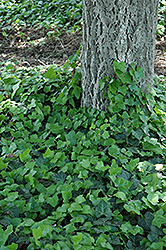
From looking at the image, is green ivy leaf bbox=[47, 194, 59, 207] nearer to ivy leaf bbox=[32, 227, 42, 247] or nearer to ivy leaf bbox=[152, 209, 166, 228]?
ivy leaf bbox=[32, 227, 42, 247]

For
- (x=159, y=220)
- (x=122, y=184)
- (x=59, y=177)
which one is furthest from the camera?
(x=59, y=177)

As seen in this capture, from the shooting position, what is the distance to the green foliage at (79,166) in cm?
160

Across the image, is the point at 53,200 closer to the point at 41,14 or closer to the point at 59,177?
the point at 59,177

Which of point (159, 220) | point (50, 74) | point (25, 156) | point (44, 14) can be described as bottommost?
point (159, 220)

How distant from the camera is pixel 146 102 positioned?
2.50 m

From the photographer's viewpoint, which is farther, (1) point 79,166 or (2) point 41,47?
(2) point 41,47

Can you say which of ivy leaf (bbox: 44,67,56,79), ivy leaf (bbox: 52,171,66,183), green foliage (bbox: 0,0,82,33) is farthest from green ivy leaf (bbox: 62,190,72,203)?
green foliage (bbox: 0,0,82,33)

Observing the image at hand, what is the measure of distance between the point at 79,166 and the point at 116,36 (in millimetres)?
1343

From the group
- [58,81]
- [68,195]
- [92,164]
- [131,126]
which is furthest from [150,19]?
[68,195]

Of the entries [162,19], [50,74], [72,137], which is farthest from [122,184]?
[162,19]

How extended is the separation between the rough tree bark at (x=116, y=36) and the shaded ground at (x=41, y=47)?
1613 millimetres

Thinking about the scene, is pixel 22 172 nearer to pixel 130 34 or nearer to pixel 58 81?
pixel 58 81

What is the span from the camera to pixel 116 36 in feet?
7.59

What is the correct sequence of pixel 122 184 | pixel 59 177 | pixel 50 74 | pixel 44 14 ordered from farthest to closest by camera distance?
pixel 44 14 < pixel 50 74 < pixel 59 177 < pixel 122 184
